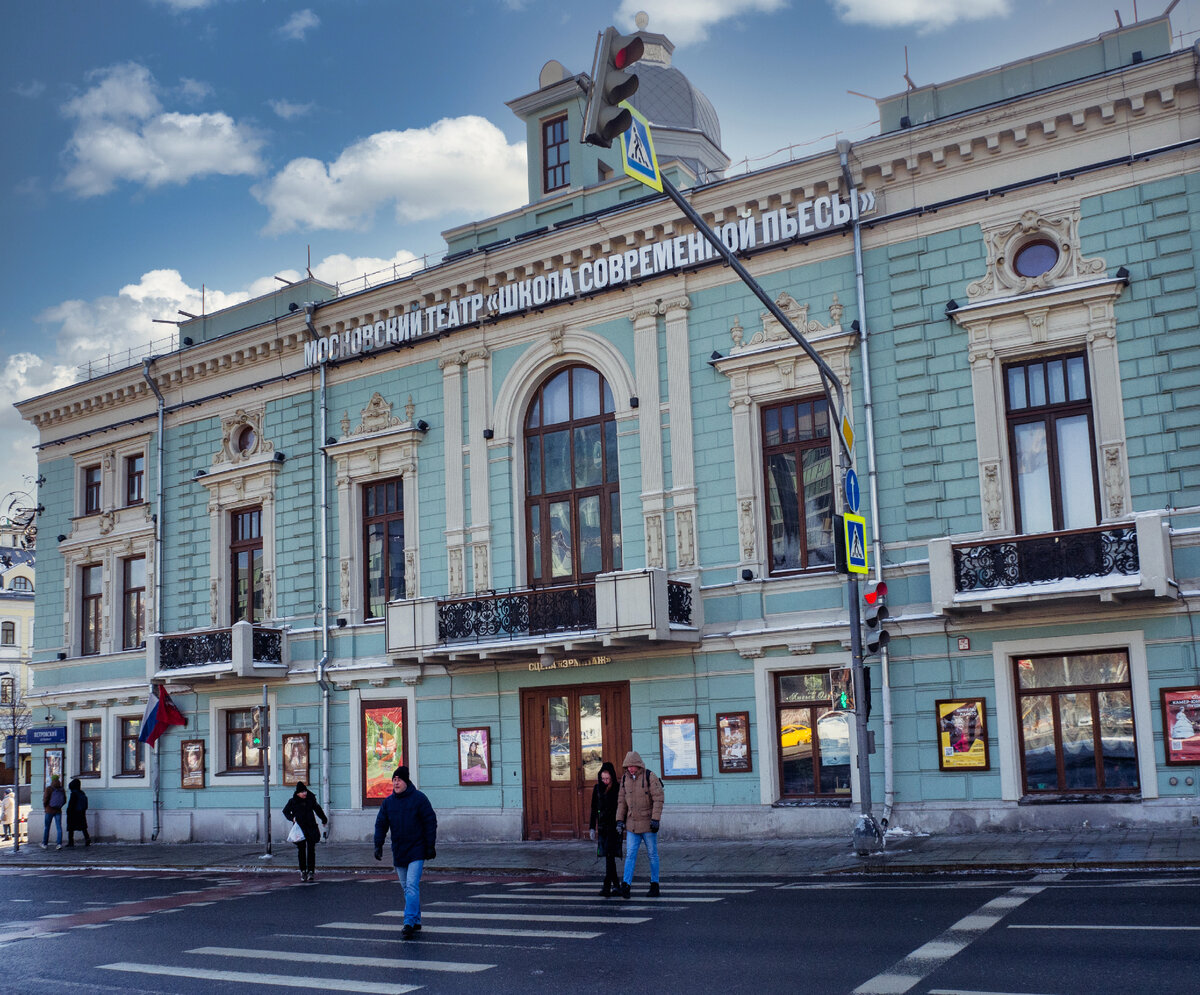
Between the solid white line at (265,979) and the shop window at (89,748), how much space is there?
21.8 meters

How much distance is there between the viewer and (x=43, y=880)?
2358 cm

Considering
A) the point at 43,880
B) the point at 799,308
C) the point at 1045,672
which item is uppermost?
the point at 799,308

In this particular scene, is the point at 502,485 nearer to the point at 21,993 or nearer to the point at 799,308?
the point at 799,308

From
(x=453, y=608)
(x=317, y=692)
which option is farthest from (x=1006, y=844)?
(x=317, y=692)

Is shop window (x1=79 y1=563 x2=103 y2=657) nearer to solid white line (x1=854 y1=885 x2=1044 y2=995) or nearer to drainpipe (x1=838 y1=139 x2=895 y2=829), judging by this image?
drainpipe (x1=838 y1=139 x2=895 y2=829)

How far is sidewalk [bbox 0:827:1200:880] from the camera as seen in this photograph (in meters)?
16.0

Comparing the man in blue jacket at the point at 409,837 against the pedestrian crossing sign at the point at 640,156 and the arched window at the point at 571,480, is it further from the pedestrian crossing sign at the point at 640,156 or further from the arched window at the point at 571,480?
the arched window at the point at 571,480

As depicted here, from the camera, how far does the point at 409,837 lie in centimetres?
1350

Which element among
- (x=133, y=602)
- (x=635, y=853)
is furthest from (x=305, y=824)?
(x=133, y=602)

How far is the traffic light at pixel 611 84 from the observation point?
32.2 feet

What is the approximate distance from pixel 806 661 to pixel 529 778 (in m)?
6.27

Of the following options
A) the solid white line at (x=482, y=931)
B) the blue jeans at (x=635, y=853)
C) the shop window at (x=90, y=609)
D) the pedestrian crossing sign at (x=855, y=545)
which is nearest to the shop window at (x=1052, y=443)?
the pedestrian crossing sign at (x=855, y=545)

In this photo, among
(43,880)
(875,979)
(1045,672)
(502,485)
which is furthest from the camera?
(502,485)

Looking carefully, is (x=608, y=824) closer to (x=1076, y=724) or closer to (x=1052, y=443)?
(x=1076, y=724)
